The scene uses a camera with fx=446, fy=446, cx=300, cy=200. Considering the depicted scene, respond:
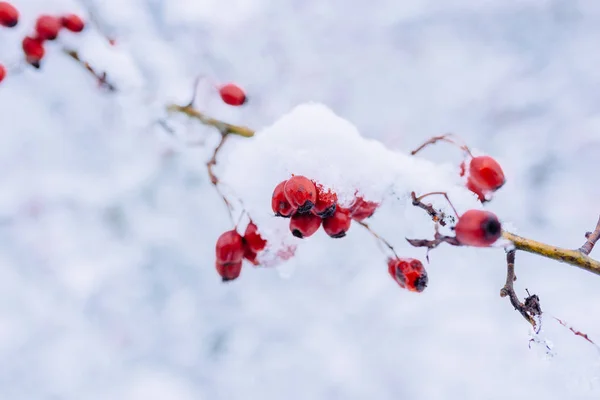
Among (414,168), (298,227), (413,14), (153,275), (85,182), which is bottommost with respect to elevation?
(298,227)

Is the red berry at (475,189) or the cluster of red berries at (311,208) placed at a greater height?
the red berry at (475,189)

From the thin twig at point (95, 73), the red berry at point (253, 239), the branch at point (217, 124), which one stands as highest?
the thin twig at point (95, 73)

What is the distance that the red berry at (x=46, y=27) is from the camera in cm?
184

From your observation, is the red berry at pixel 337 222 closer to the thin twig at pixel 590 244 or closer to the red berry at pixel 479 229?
the red berry at pixel 479 229

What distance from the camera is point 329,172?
A: 122cm

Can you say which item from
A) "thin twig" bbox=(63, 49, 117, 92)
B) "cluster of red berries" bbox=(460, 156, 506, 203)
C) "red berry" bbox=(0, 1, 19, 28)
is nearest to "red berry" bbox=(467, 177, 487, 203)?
"cluster of red berries" bbox=(460, 156, 506, 203)

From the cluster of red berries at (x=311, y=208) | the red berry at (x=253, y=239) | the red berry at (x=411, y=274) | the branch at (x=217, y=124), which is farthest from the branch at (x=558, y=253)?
the branch at (x=217, y=124)

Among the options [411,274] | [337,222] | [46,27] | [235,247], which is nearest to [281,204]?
[337,222]

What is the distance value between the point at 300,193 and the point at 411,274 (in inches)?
17.0

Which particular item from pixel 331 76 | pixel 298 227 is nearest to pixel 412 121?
pixel 331 76

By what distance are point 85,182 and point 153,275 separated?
829 mm

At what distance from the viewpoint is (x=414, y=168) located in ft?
4.18

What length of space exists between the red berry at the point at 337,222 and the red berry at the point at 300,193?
105mm

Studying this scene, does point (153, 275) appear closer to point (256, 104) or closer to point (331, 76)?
point (256, 104)
